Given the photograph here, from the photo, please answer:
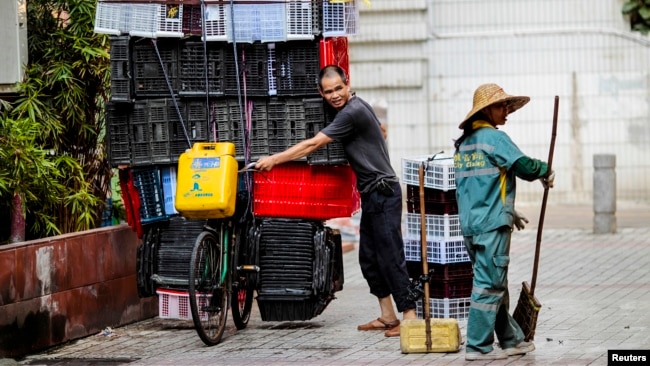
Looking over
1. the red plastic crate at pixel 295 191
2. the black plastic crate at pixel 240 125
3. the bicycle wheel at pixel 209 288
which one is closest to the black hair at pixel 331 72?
the black plastic crate at pixel 240 125

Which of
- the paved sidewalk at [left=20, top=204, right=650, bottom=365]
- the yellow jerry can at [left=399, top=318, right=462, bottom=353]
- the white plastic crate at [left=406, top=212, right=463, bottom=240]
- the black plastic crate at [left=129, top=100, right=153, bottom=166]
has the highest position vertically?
the black plastic crate at [left=129, top=100, right=153, bottom=166]

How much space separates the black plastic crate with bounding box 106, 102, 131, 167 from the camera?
10.3 meters

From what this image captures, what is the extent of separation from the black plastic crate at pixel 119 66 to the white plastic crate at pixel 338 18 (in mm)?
1561

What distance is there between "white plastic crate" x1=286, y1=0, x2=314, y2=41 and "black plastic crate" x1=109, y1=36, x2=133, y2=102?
128cm

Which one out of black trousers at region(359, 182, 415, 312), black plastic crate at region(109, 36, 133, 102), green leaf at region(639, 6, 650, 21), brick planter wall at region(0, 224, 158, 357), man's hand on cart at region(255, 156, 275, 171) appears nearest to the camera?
brick planter wall at region(0, 224, 158, 357)

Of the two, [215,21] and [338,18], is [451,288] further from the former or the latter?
[215,21]

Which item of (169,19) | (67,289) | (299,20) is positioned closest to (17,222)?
(67,289)

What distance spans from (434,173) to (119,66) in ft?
8.54

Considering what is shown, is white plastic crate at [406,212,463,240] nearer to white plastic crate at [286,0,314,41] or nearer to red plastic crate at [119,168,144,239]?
white plastic crate at [286,0,314,41]

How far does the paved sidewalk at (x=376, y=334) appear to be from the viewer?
29.7ft

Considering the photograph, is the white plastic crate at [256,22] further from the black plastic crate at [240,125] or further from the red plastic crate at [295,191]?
the red plastic crate at [295,191]

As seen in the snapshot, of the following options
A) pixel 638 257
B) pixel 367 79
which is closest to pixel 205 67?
pixel 638 257

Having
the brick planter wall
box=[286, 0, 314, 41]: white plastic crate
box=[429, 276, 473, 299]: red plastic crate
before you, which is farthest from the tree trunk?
box=[429, 276, 473, 299]: red plastic crate

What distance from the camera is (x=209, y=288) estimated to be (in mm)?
9766
